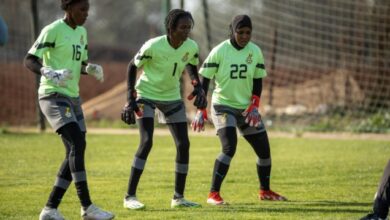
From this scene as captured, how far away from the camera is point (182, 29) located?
829 centimetres

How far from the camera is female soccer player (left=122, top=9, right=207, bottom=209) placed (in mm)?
8336

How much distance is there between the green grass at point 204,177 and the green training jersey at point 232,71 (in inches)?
44.9

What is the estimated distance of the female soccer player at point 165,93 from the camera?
8336mm

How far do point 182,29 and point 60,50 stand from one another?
57.9 inches

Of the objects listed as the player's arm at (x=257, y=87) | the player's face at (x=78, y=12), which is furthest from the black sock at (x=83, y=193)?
the player's arm at (x=257, y=87)

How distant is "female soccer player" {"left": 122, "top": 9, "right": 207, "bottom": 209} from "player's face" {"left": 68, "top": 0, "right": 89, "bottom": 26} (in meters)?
1.11

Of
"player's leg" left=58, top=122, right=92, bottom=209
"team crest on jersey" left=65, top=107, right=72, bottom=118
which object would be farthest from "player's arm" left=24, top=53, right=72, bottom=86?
"player's leg" left=58, top=122, right=92, bottom=209

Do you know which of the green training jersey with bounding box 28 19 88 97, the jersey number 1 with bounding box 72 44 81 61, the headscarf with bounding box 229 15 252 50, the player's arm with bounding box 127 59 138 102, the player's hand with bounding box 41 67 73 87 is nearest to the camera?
the player's hand with bounding box 41 67 73 87

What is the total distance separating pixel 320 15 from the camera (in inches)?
738

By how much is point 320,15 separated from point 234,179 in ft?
29.5

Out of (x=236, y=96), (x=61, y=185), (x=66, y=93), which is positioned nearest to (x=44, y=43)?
(x=66, y=93)

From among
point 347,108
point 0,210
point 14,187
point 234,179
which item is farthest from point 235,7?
point 0,210

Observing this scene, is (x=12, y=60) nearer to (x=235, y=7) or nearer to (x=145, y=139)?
(x=235, y=7)

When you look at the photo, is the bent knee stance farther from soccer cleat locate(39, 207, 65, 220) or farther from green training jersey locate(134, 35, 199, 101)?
soccer cleat locate(39, 207, 65, 220)
